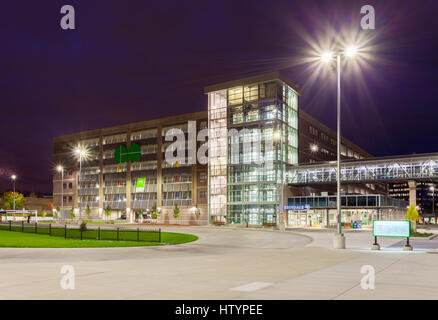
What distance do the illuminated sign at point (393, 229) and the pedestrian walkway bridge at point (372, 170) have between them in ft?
141

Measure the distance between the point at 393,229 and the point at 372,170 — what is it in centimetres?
4803

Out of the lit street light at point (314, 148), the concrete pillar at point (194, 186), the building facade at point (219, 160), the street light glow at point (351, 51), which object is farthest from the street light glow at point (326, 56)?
the lit street light at point (314, 148)

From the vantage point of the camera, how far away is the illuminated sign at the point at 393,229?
24.9 m

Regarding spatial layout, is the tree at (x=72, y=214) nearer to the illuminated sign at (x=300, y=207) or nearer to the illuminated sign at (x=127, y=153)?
the illuminated sign at (x=127, y=153)

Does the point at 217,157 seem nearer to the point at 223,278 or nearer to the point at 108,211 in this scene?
the point at 108,211

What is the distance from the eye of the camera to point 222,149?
82750 millimetres

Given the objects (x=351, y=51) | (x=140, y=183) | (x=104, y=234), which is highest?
(x=351, y=51)

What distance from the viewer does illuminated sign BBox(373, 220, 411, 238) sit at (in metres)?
24.9

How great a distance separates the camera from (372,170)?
233 ft

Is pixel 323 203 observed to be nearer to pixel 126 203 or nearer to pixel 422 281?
pixel 126 203

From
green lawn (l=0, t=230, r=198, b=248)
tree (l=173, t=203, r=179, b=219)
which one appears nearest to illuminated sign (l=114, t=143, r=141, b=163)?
tree (l=173, t=203, r=179, b=219)

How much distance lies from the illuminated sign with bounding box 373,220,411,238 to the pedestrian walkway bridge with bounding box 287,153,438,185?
4302cm

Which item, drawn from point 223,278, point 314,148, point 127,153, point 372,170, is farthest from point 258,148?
point 223,278
